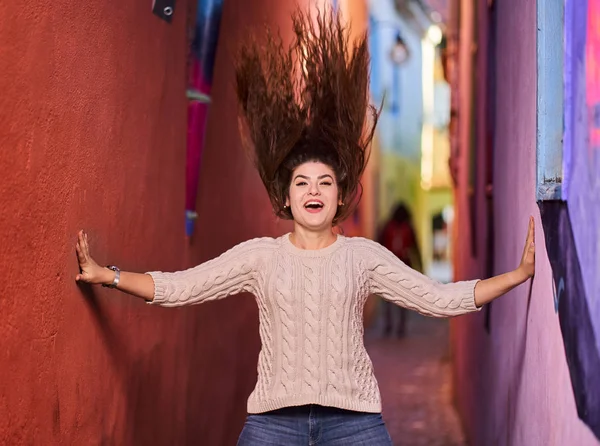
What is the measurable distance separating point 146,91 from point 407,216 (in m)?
9.57

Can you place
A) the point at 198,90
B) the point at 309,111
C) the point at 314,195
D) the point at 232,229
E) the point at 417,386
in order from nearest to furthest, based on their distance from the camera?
the point at 314,195, the point at 309,111, the point at 198,90, the point at 232,229, the point at 417,386

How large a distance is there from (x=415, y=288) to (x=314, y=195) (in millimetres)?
422

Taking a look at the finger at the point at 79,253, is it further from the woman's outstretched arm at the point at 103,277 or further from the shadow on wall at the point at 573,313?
the shadow on wall at the point at 573,313

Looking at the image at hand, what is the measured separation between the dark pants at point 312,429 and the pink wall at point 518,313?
53cm

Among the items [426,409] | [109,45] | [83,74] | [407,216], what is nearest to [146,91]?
[109,45]

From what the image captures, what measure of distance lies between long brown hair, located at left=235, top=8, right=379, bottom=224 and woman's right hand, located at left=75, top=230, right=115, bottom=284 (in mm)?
695

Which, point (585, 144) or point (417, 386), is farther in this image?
point (417, 386)

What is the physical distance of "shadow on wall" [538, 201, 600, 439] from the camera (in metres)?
2.16

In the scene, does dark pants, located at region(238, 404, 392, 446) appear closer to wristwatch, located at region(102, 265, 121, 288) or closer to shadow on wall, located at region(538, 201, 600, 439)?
wristwatch, located at region(102, 265, 121, 288)

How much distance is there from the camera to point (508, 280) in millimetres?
3006

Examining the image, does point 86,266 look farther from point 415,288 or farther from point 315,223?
point 415,288

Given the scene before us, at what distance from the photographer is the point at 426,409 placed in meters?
7.62

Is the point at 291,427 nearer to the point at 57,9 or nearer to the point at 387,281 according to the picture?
the point at 387,281

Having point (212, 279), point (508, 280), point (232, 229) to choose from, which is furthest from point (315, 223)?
point (232, 229)
